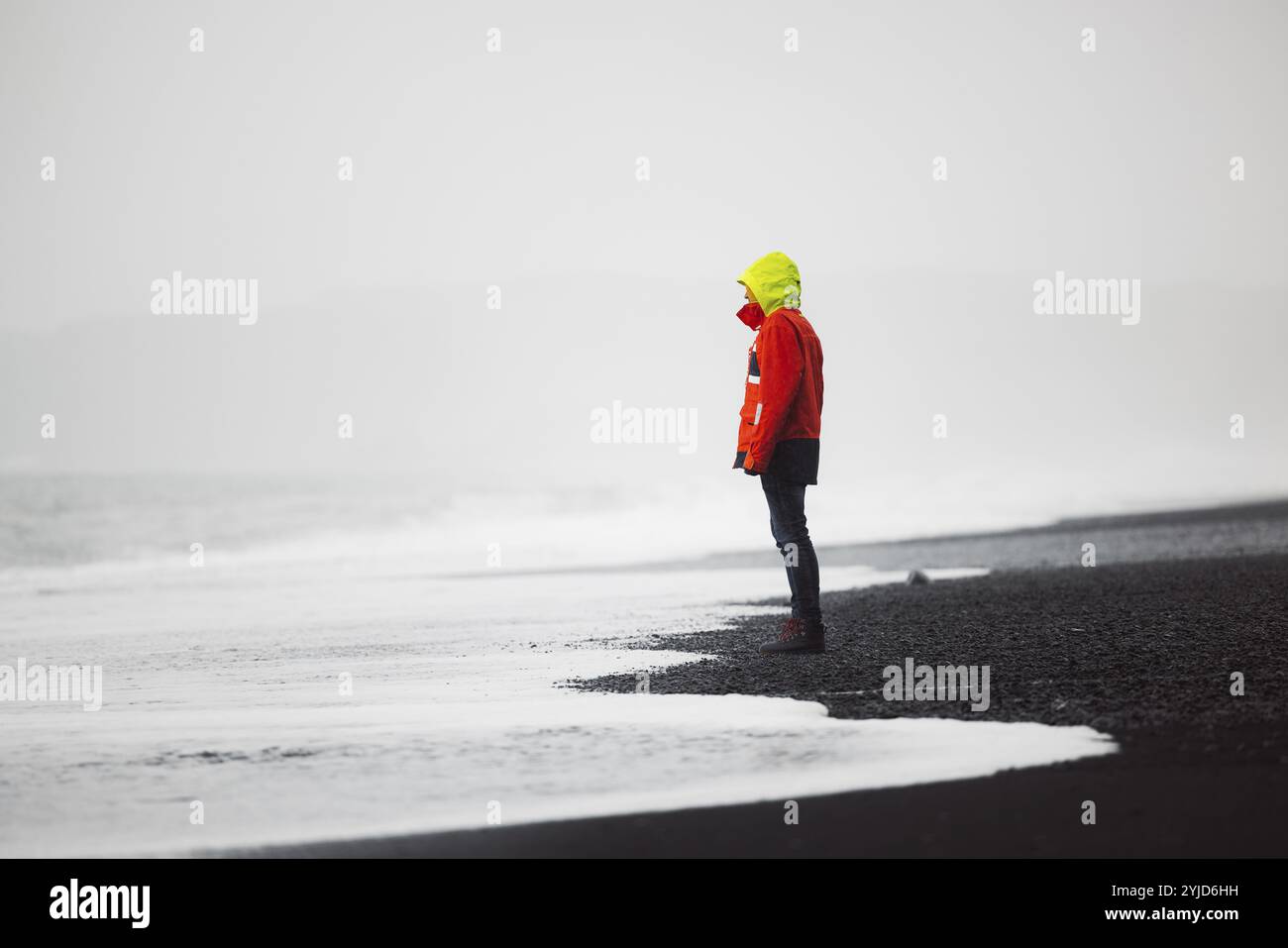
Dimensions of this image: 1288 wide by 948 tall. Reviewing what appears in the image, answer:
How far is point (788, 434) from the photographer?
822 cm

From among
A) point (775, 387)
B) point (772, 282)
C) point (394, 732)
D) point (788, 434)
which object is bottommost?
point (394, 732)

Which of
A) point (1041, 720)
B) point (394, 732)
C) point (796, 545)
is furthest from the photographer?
point (796, 545)

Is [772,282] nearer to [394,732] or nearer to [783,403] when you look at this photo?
[783,403]

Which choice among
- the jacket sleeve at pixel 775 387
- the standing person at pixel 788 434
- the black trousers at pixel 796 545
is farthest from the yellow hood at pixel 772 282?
the black trousers at pixel 796 545

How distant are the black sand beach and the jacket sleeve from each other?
1285 millimetres

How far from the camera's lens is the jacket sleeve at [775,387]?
807 centimetres

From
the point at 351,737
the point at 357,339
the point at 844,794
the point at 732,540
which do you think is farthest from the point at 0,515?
the point at 357,339

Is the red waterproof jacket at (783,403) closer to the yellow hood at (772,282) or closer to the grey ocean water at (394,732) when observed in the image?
the yellow hood at (772,282)

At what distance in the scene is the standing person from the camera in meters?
8.10

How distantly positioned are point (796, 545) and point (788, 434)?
0.69 m

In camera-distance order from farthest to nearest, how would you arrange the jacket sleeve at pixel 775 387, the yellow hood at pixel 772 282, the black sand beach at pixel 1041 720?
the yellow hood at pixel 772 282, the jacket sleeve at pixel 775 387, the black sand beach at pixel 1041 720

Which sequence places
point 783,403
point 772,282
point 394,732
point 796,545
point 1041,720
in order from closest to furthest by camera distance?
point 1041,720, point 394,732, point 783,403, point 796,545, point 772,282

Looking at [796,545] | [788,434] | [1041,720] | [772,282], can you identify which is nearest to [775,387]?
[788,434]
